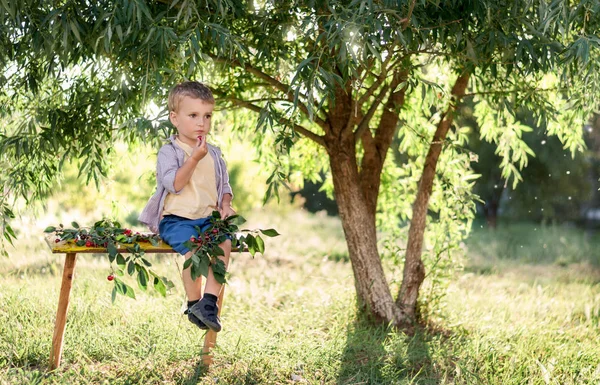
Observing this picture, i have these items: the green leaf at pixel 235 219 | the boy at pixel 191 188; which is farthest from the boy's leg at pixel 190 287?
the green leaf at pixel 235 219

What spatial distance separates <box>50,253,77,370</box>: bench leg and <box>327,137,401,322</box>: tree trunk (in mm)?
2203

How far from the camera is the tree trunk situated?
18.0 feet

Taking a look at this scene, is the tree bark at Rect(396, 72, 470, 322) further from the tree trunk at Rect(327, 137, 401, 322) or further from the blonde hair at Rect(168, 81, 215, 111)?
the blonde hair at Rect(168, 81, 215, 111)

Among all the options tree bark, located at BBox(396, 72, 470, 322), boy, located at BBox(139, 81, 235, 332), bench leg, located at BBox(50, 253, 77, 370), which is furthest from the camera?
tree bark, located at BBox(396, 72, 470, 322)

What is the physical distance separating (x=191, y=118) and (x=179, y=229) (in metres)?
0.56

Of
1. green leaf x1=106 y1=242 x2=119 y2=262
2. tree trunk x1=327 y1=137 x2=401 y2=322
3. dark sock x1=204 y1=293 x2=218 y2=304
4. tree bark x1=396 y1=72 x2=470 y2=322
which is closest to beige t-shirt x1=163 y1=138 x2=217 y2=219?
green leaf x1=106 y1=242 x2=119 y2=262

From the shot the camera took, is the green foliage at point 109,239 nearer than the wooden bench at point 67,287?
Yes

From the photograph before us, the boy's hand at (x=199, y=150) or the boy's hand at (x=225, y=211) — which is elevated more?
the boy's hand at (x=199, y=150)

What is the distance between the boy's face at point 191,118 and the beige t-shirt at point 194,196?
2.8 inches

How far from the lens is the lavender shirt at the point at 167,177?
354cm

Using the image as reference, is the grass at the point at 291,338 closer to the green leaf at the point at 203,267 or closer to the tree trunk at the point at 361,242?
the tree trunk at the point at 361,242

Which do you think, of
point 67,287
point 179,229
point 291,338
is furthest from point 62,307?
point 291,338

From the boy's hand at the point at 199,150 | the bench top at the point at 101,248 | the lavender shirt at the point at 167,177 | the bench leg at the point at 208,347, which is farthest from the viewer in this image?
the bench leg at the point at 208,347

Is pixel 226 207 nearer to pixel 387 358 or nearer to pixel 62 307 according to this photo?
pixel 62 307
